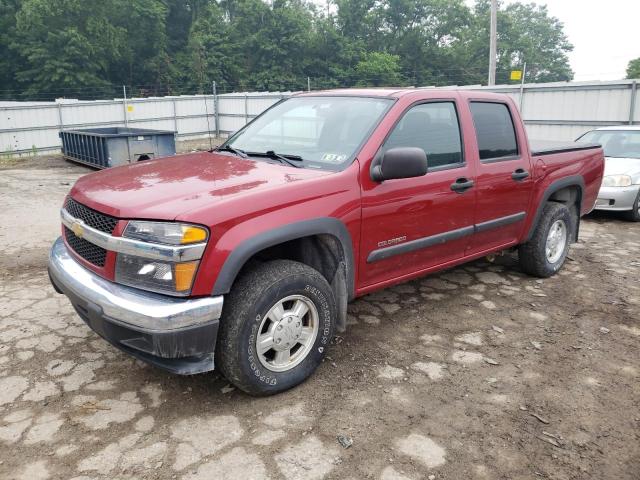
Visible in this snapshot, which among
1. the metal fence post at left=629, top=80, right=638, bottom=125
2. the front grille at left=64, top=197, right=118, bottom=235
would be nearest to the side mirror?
the front grille at left=64, top=197, right=118, bottom=235

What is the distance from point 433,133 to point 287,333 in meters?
1.90

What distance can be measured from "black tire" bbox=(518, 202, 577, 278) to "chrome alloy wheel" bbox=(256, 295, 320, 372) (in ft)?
9.24

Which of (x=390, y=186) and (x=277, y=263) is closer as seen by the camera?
(x=277, y=263)

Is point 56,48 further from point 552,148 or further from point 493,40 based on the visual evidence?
point 552,148

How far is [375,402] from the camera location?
316cm

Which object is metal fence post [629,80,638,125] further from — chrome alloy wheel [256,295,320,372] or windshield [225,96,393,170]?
chrome alloy wheel [256,295,320,372]

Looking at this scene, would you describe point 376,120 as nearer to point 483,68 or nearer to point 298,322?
point 298,322

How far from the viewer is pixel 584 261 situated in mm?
6031

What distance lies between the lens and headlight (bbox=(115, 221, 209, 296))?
270 centimetres

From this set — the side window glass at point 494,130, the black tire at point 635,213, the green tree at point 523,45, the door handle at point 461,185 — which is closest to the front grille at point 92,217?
the door handle at point 461,185

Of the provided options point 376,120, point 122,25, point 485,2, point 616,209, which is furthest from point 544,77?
point 376,120

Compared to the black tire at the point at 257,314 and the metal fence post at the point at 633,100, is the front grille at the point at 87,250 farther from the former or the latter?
the metal fence post at the point at 633,100

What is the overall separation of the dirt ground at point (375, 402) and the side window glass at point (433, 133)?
1321 mm

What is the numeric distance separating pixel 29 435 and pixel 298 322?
154 cm
